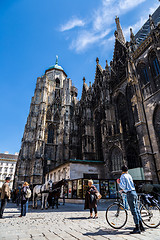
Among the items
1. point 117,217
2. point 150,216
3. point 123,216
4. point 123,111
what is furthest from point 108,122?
point 123,216

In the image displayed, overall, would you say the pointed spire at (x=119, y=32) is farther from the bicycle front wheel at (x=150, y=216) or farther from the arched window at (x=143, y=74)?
the bicycle front wheel at (x=150, y=216)

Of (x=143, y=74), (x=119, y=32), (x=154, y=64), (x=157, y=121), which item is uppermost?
(x=119, y=32)

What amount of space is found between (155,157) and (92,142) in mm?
13202

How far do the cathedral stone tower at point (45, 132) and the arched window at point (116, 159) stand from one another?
14.7 m

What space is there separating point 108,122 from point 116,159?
17.4 feet

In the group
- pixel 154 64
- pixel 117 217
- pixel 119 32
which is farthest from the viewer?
pixel 119 32

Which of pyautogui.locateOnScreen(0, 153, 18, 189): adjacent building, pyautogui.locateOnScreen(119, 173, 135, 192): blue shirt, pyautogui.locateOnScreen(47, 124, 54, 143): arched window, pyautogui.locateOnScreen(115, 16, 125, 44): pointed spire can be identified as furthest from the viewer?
pyautogui.locateOnScreen(0, 153, 18, 189): adjacent building

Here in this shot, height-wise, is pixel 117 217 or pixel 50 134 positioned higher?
pixel 50 134

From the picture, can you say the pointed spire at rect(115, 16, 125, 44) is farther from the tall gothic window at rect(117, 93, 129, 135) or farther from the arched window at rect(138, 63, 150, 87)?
the tall gothic window at rect(117, 93, 129, 135)

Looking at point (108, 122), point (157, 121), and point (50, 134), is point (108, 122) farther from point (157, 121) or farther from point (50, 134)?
point (50, 134)

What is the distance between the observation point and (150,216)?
14.3 feet

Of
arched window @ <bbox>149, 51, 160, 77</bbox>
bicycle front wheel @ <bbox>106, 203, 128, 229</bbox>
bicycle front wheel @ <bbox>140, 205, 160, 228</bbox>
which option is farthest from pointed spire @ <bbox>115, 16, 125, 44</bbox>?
bicycle front wheel @ <bbox>106, 203, 128, 229</bbox>

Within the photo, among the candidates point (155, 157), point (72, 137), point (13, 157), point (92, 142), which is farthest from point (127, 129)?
point (13, 157)

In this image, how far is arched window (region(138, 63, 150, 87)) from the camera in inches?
659
